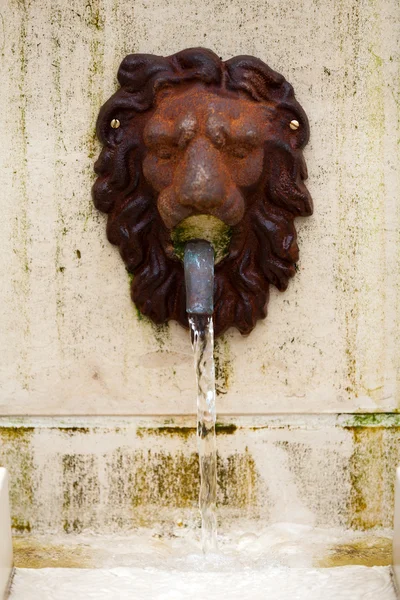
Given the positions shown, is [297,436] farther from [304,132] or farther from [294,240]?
[304,132]

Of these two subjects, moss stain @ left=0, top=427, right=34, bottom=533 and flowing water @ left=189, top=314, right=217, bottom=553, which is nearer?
flowing water @ left=189, top=314, right=217, bottom=553

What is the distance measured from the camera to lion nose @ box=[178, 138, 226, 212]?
1.78 meters

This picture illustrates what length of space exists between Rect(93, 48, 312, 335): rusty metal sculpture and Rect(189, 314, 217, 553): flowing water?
5 cm

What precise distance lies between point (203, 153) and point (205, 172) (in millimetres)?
50

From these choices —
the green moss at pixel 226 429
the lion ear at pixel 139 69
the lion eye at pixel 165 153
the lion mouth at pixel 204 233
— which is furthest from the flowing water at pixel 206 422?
the lion ear at pixel 139 69

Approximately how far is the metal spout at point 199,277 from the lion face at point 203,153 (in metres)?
0.09

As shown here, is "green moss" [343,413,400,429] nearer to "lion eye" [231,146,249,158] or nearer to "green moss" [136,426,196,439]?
"green moss" [136,426,196,439]

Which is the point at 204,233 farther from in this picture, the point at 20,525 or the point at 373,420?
the point at 20,525

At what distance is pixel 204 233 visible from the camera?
6.23 feet

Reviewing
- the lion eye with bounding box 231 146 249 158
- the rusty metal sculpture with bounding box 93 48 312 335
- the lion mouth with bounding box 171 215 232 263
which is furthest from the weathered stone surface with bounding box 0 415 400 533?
the lion eye with bounding box 231 146 249 158

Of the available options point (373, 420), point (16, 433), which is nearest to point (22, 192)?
point (16, 433)

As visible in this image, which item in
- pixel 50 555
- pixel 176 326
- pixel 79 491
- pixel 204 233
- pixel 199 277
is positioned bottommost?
pixel 50 555

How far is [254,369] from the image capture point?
2.10 metres

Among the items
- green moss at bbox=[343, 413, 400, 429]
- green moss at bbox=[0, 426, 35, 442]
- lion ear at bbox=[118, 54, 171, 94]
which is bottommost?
green moss at bbox=[0, 426, 35, 442]
